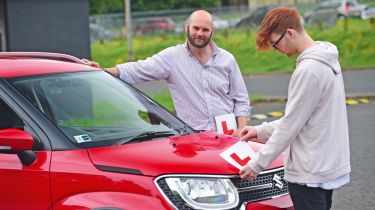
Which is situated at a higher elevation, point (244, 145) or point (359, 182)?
point (244, 145)

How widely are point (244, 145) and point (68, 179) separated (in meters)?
1.19

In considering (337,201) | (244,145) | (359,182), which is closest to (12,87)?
(244,145)

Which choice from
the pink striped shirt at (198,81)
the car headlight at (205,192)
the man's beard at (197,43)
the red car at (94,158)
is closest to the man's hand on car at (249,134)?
the red car at (94,158)

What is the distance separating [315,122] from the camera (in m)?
4.92

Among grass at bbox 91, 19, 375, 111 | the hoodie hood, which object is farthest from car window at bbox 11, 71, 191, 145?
grass at bbox 91, 19, 375, 111

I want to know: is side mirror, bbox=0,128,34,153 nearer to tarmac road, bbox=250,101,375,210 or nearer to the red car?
the red car

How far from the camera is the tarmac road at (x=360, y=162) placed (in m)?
8.42

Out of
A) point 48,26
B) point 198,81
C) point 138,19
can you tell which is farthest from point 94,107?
point 138,19

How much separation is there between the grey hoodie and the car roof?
180 centimetres

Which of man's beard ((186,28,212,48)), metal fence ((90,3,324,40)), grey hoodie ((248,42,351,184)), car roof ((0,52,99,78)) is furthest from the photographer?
metal fence ((90,3,324,40))

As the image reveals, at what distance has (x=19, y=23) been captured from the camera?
15.0 m

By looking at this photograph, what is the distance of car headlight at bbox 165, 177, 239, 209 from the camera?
195 inches

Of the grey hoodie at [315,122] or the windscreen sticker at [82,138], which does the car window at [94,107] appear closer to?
the windscreen sticker at [82,138]

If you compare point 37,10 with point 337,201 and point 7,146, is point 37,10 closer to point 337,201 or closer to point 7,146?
point 337,201
